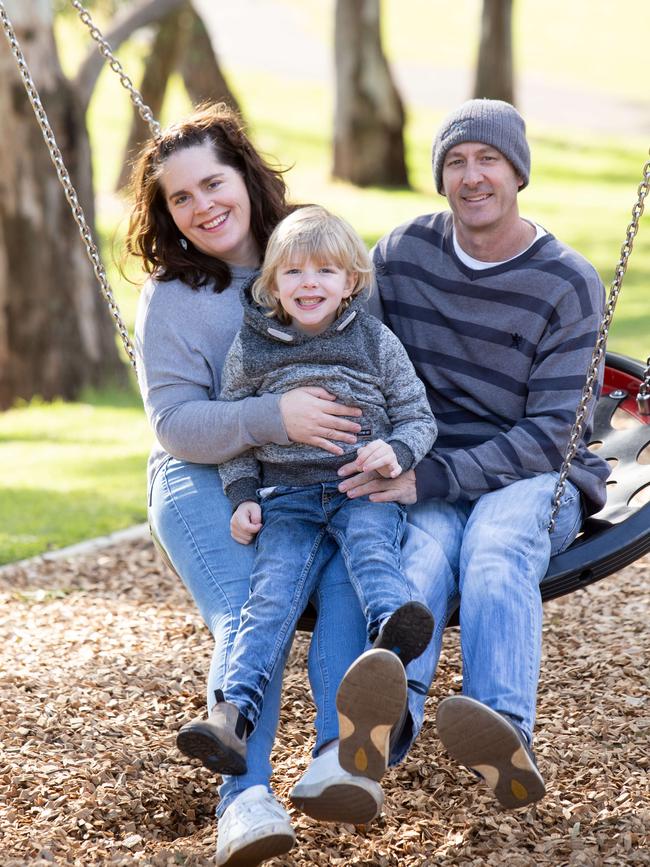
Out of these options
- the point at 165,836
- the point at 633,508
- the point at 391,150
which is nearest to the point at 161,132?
the point at 633,508

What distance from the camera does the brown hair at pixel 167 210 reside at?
3236mm

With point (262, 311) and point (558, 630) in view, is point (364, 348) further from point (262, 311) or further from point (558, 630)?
point (558, 630)

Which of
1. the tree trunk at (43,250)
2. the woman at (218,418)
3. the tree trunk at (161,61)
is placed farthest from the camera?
the tree trunk at (161,61)

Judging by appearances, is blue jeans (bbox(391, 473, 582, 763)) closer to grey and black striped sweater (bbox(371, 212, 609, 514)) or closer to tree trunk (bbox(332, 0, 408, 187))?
grey and black striped sweater (bbox(371, 212, 609, 514))

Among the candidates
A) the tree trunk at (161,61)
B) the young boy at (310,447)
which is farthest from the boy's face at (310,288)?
the tree trunk at (161,61)

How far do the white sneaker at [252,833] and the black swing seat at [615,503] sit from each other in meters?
0.47

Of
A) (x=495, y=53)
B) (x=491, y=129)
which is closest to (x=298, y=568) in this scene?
(x=491, y=129)

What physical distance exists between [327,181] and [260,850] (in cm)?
1495

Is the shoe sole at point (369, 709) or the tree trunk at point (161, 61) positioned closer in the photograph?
the shoe sole at point (369, 709)

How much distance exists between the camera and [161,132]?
10.9 ft

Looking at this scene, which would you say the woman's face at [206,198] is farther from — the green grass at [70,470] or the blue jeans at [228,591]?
the green grass at [70,470]

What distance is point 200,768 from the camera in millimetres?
3172

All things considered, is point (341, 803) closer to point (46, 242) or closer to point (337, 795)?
point (337, 795)

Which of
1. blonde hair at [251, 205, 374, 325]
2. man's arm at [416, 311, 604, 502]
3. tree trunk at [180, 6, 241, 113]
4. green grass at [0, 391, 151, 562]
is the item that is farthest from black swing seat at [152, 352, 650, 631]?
tree trunk at [180, 6, 241, 113]
